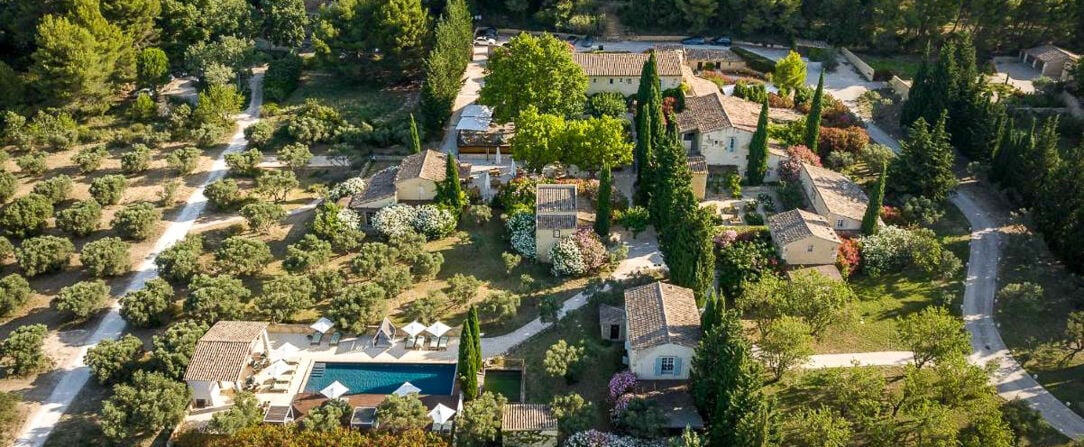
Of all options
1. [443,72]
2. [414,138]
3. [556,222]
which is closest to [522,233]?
[556,222]

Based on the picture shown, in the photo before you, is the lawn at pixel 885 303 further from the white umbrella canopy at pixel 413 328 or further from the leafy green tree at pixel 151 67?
the leafy green tree at pixel 151 67

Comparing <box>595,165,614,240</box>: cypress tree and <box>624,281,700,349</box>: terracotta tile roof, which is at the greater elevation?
<box>595,165,614,240</box>: cypress tree

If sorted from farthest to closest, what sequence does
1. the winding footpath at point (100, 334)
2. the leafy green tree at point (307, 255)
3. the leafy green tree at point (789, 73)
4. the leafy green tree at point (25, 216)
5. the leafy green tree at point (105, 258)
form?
the leafy green tree at point (789, 73)
the leafy green tree at point (25, 216)
the leafy green tree at point (307, 255)
the leafy green tree at point (105, 258)
the winding footpath at point (100, 334)

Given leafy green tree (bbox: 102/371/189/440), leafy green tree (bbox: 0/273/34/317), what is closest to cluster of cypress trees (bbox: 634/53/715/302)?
leafy green tree (bbox: 102/371/189/440)

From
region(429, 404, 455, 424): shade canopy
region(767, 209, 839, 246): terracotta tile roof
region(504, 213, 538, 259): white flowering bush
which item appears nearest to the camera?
region(429, 404, 455, 424): shade canopy

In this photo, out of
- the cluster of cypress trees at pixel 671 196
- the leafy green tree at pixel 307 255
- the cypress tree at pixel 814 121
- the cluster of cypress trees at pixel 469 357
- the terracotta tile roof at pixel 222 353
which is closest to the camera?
the cluster of cypress trees at pixel 469 357

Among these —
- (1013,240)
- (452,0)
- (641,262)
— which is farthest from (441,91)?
(1013,240)

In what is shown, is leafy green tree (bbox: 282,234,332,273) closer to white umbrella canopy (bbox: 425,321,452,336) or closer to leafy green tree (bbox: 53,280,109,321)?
white umbrella canopy (bbox: 425,321,452,336)

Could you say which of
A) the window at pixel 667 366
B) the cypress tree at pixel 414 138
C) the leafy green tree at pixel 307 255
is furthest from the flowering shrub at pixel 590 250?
the cypress tree at pixel 414 138
